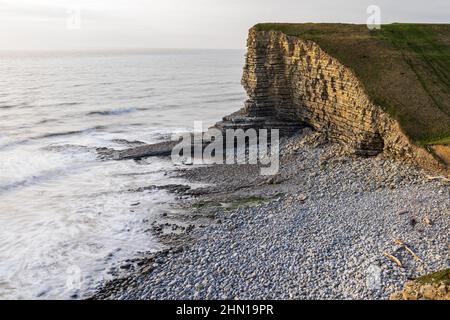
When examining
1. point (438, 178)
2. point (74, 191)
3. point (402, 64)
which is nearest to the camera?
point (438, 178)

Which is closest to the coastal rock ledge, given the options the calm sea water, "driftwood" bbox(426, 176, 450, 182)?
"driftwood" bbox(426, 176, 450, 182)

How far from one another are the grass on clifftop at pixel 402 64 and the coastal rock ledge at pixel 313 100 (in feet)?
2.63

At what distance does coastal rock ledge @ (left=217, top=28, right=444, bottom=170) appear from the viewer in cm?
3133

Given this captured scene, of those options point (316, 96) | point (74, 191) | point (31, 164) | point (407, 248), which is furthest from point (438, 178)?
point (31, 164)

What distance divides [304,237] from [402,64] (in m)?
20.7

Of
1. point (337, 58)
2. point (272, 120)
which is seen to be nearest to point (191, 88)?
point (272, 120)

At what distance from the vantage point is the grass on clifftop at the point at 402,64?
30.7 meters

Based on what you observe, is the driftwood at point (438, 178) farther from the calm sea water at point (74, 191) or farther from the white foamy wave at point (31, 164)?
the white foamy wave at point (31, 164)

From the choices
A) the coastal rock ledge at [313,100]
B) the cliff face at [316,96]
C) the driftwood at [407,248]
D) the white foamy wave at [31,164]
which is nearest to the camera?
the driftwood at [407,248]

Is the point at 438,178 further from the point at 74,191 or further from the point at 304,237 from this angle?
the point at 74,191

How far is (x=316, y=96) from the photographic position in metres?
38.2

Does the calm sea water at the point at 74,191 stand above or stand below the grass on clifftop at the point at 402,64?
below

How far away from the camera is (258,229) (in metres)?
23.9

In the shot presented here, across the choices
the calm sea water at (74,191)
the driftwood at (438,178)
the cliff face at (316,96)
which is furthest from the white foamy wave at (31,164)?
the driftwood at (438,178)
